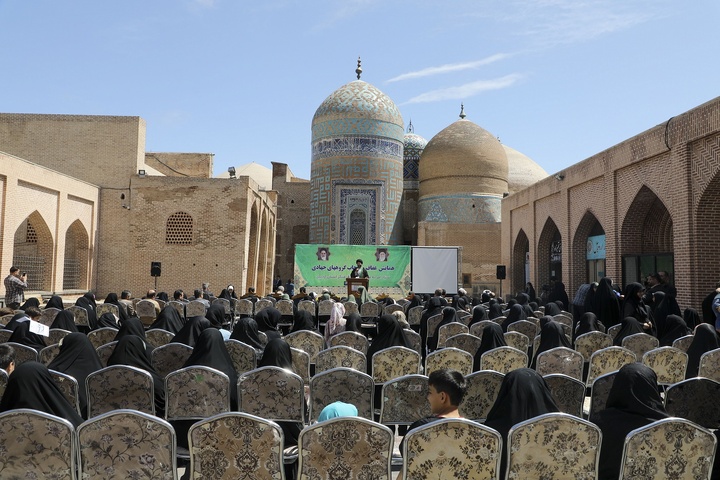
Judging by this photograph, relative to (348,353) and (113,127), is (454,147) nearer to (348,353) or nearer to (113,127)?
(113,127)

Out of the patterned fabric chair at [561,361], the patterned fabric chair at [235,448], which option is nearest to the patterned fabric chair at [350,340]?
the patterned fabric chair at [561,361]

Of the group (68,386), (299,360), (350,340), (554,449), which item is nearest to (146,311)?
(350,340)

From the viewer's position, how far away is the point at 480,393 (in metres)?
4.11

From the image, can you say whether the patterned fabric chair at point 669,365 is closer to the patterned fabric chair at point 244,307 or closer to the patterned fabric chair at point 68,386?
the patterned fabric chair at point 68,386

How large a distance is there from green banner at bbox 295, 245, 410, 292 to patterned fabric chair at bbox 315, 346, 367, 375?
54.1 ft

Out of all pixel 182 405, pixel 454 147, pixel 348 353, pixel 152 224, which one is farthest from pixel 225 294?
pixel 454 147

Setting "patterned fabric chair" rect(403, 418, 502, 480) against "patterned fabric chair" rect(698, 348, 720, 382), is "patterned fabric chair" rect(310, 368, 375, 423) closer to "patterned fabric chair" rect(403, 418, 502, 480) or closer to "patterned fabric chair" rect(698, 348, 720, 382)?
"patterned fabric chair" rect(403, 418, 502, 480)

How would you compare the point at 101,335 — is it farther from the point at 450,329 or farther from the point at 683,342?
the point at 683,342

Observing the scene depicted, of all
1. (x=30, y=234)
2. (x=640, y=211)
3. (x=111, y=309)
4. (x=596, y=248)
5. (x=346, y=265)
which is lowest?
(x=111, y=309)

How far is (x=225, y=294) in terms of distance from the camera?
48.7 ft

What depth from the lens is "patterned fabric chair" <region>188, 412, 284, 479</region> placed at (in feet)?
9.20

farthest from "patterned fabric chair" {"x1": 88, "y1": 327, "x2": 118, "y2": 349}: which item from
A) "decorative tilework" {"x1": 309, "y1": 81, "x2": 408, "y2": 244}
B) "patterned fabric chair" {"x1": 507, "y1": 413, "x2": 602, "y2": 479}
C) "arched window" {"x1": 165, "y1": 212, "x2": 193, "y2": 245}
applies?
"decorative tilework" {"x1": 309, "y1": 81, "x2": 408, "y2": 244}

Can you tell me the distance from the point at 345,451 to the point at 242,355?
2.96m

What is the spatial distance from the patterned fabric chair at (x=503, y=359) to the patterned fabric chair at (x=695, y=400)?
1.54 m
